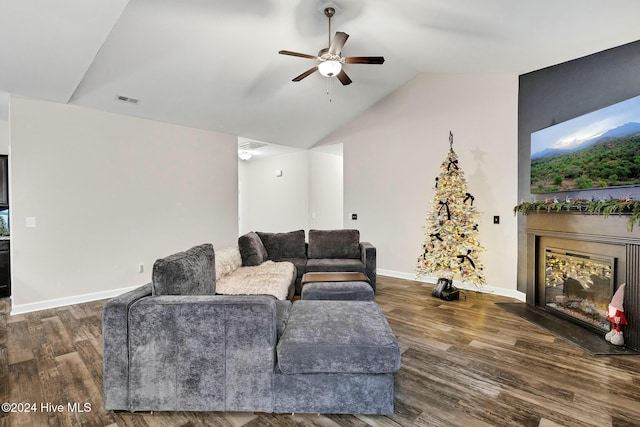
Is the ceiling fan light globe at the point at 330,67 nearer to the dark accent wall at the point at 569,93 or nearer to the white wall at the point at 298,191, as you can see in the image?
the dark accent wall at the point at 569,93

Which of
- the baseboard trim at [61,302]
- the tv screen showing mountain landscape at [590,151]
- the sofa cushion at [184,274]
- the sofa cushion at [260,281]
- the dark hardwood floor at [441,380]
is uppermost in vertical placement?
the tv screen showing mountain landscape at [590,151]

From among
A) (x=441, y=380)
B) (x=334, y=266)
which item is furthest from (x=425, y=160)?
(x=441, y=380)

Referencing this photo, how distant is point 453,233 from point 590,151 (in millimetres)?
1634

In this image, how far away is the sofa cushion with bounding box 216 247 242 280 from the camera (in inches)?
131

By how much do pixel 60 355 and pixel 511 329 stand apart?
4146 millimetres

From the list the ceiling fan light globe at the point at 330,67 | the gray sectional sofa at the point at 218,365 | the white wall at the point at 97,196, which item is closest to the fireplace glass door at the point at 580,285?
the gray sectional sofa at the point at 218,365

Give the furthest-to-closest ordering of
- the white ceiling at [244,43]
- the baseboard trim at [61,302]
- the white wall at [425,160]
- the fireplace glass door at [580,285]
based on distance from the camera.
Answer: the white wall at [425,160] < the baseboard trim at [61,302] < the fireplace glass door at [580,285] < the white ceiling at [244,43]

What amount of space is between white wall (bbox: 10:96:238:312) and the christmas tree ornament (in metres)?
5.18

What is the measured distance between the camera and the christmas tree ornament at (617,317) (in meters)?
2.55

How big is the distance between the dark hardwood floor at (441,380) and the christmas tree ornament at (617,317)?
7.1 inches

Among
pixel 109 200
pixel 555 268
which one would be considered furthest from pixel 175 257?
pixel 555 268

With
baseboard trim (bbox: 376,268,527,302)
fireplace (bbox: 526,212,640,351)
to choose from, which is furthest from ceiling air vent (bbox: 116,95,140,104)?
Answer: fireplace (bbox: 526,212,640,351)

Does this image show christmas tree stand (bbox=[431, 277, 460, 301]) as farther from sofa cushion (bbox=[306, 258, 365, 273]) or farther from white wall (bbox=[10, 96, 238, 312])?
white wall (bbox=[10, 96, 238, 312])

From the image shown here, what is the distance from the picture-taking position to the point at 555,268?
3.41 meters
